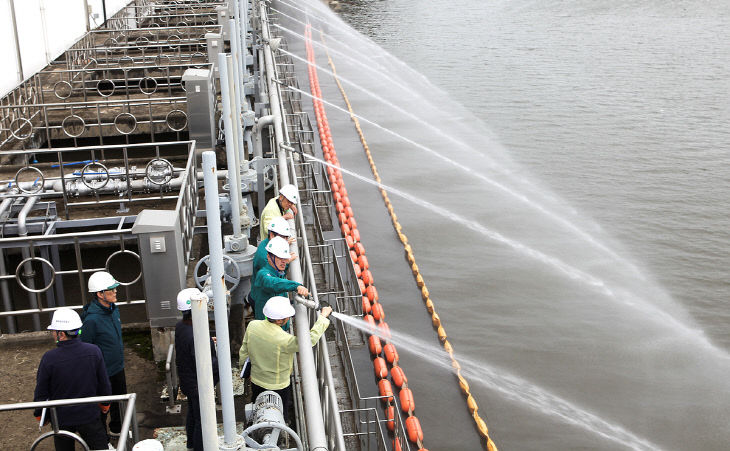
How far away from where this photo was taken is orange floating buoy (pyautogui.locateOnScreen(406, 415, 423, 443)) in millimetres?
9852

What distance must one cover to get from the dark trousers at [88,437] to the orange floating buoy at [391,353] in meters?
5.79

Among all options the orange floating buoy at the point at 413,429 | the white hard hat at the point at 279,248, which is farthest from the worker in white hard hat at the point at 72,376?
the orange floating buoy at the point at 413,429

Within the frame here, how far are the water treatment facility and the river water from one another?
0.22ft

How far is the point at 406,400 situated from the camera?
34.3 ft

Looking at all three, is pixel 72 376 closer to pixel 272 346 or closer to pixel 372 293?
pixel 272 346

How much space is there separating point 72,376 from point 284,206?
2.87 m

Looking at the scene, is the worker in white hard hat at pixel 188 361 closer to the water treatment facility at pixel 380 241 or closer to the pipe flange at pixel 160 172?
the water treatment facility at pixel 380 241

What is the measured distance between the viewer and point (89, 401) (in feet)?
17.8

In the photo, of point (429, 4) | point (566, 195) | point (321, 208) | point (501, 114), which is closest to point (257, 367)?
point (321, 208)

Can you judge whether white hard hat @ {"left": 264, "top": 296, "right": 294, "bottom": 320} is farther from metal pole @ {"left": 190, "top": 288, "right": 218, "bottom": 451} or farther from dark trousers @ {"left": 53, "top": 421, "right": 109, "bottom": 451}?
metal pole @ {"left": 190, "top": 288, "right": 218, "bottom": 451}

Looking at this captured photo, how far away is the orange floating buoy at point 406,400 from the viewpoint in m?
10.4

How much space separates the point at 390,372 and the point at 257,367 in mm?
5203

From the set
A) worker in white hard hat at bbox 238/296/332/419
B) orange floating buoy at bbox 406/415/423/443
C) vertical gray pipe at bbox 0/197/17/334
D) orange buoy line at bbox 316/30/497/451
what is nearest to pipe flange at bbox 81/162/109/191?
vertical gray pipe at bbox 0/197/17/334

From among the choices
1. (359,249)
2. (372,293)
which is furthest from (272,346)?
(359,249)
